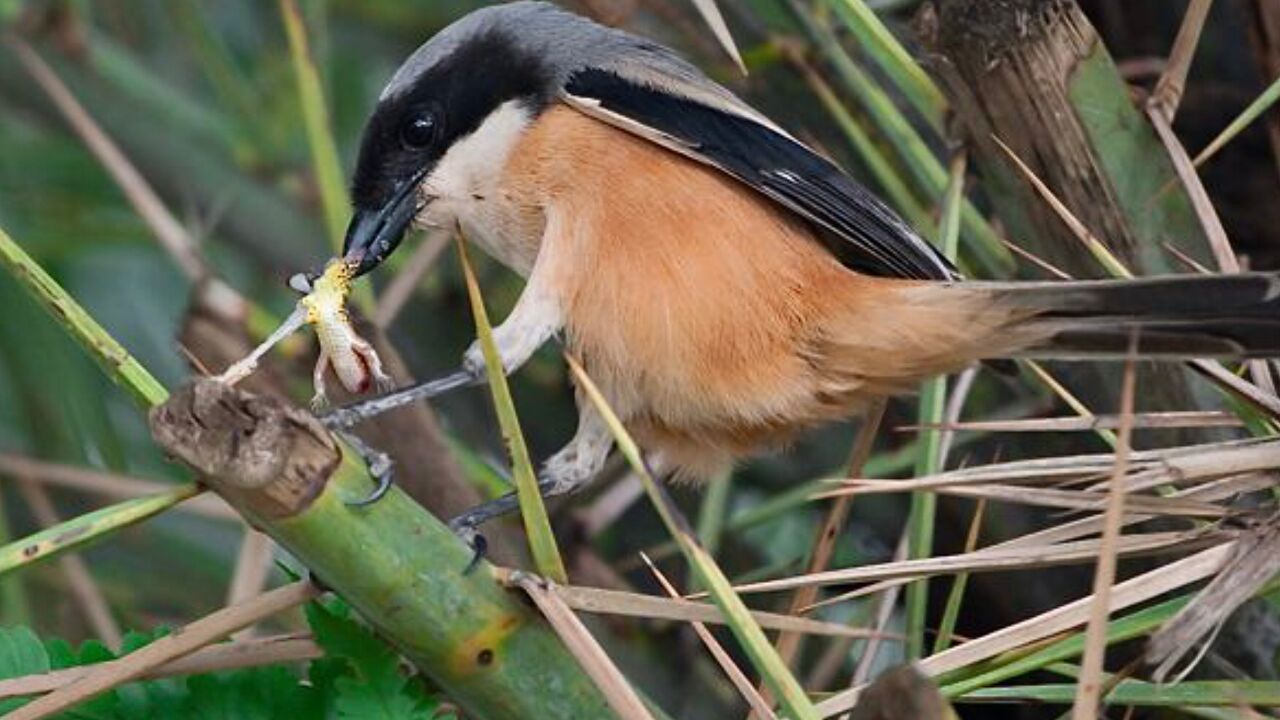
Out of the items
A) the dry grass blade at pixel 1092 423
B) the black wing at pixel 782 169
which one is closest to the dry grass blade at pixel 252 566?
the black wing at pixel 782 169

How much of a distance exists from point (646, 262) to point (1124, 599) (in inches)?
33.1

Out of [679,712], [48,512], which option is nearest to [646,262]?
[679,712]

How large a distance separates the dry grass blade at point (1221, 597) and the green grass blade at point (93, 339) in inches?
30.7

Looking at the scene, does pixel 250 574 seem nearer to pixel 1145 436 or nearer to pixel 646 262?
pixel 646 262

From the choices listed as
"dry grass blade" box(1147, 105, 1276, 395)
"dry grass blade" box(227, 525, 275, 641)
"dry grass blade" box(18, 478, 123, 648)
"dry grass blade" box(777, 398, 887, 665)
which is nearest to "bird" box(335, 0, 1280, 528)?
"dry grass blade" box(777, 398, 887, 665)

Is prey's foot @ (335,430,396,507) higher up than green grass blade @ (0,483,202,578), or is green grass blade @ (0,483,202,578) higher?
green grass blade @ (0,483,202,578)

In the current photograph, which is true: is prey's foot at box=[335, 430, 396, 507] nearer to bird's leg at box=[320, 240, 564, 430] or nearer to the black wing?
bird's leg at box=[320, 240, 564, 430]

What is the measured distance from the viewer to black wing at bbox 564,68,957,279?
246 cm

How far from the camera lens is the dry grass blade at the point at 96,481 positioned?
3.13 meters

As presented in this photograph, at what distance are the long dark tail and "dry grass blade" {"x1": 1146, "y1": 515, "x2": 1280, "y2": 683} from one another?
0.70 feet

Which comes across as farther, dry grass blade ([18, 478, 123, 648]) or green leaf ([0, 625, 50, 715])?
dry grass blade ([18, 478, 123, 648])

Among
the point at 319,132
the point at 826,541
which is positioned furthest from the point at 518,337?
the point at 319,132

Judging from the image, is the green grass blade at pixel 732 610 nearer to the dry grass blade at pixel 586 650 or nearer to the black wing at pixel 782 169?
the dry grass blade at pixel 586 650

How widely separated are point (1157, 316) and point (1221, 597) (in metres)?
0.41
